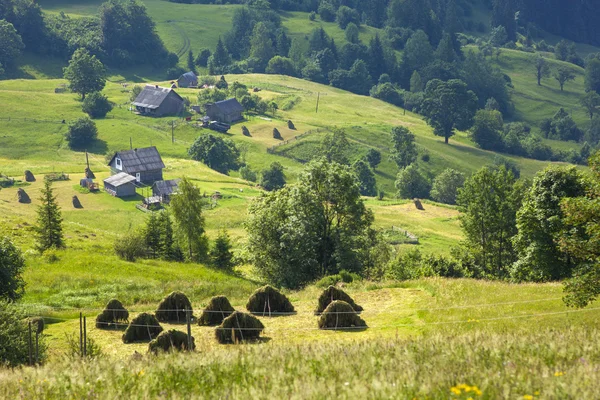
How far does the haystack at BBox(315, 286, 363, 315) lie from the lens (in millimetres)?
34562

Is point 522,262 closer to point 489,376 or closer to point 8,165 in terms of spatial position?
point 489,376

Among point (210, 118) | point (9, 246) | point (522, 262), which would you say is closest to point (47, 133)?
point (210, 118)

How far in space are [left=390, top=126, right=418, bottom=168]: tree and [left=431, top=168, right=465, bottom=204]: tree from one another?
541 inches

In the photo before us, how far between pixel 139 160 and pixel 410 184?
198 ft

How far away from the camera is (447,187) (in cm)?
14962

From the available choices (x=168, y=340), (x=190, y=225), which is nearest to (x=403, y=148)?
(x=190, y=225)

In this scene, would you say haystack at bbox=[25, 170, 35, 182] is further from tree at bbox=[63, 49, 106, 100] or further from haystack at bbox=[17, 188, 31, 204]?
tree at bbox=[63, 49, 106, 100]

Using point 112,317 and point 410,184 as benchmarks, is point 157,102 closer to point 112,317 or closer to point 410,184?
point 410,184

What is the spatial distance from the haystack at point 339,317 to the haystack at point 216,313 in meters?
5.34

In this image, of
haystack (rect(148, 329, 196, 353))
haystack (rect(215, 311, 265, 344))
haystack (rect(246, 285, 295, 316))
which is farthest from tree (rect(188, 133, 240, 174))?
haystack (rect(148, 329, 196, 353))

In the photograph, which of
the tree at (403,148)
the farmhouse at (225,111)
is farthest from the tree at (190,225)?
the farmhouse at (225,111)

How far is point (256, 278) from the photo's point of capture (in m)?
59.8

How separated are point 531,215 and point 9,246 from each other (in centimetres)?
3321

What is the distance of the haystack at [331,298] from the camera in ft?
113
